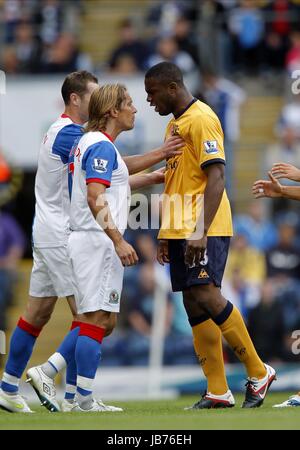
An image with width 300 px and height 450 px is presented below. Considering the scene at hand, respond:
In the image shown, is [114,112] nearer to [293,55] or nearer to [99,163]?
[99,163]

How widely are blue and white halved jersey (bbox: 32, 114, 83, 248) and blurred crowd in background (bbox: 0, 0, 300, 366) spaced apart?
6.13 m

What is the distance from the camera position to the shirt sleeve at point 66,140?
9516 mm

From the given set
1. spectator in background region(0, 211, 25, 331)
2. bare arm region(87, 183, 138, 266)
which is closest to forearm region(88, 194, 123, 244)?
bare arm region(87, 183, 138, 266)

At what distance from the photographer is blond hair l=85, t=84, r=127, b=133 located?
9.03 m

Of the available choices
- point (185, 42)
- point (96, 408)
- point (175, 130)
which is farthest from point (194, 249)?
point (185, 42)

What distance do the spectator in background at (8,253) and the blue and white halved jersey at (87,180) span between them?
7754 millimetres

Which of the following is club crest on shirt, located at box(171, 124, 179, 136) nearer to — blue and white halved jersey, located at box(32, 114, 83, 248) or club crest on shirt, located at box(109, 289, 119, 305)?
blue and white halved jersey, located at box(32, 114, 83, 248)

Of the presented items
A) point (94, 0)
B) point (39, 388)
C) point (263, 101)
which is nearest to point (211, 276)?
point (39, 388)

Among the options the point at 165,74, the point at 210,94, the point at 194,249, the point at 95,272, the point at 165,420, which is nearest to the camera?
the point at 165,420

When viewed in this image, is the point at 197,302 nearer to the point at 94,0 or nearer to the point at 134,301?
the point at 134,301

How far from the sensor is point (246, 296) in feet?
51.6

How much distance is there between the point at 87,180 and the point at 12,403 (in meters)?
1.94

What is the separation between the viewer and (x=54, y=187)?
378 inches

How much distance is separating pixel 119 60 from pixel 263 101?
2274mm
